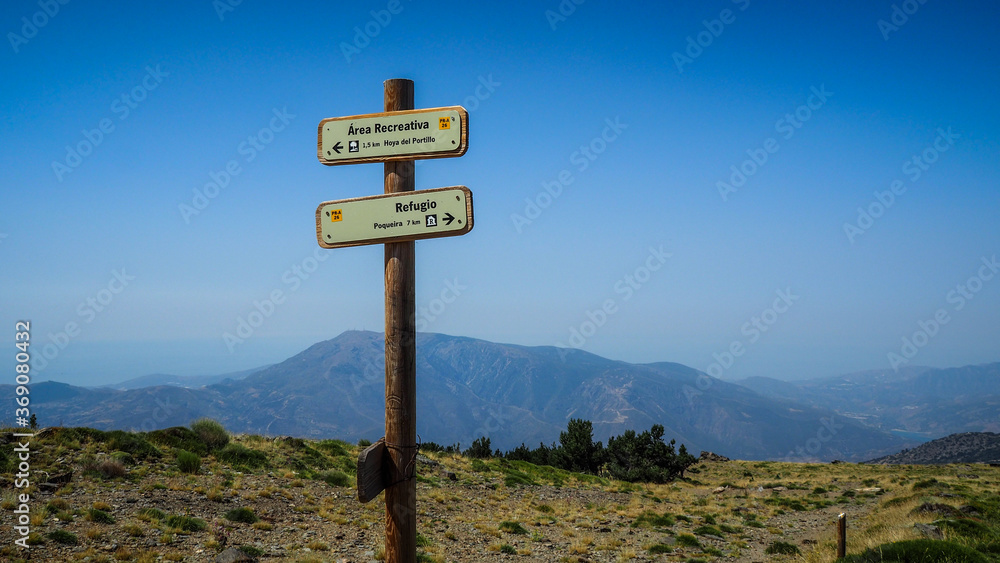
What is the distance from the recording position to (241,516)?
→ 10914 millimetres

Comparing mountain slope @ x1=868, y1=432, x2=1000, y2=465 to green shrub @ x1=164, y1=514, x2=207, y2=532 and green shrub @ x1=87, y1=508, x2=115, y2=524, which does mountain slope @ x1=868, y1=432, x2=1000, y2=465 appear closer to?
green shrub @ x1=164, y1=514, x2=207, y2=532

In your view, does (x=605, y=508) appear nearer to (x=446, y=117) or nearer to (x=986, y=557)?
(x=986, y=557)

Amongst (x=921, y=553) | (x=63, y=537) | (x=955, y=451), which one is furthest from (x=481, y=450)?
(x=955, y=451)

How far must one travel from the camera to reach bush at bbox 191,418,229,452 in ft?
52.1

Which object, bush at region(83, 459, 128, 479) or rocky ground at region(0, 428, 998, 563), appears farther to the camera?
bush at region(83, 459, 128, 479)

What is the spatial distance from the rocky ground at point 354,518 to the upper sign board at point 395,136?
7.77m

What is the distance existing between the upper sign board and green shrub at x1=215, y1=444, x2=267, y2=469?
13917mm

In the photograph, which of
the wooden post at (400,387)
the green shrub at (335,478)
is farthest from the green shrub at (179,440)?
the wooden post at (400,387)

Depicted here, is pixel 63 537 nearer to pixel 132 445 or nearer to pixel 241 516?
pixel 241 516

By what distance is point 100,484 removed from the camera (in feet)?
36.8

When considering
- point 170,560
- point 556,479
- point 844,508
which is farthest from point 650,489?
point 170,560

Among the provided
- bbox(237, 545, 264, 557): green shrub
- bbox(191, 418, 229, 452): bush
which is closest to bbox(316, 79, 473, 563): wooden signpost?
bbox(237, 545, 264, 557): green shrub

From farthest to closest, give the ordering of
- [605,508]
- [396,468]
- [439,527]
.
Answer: [605,508] → [439,527] → [396,468]

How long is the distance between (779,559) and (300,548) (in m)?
10.8
